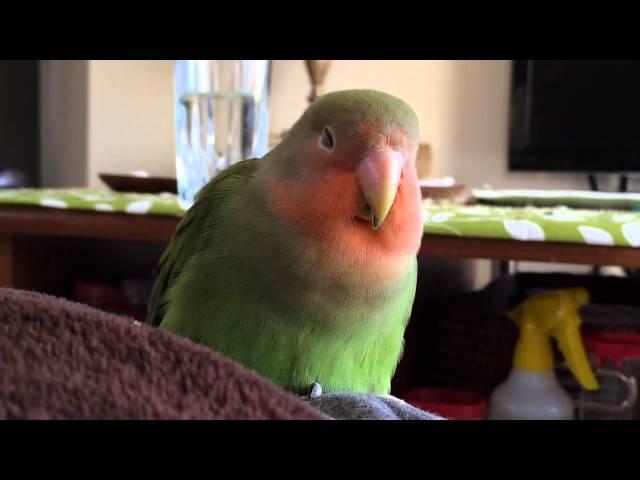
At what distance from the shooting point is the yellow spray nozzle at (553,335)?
2.89 ft

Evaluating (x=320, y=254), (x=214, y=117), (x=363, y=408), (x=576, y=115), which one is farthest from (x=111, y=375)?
(x=576, y=115)

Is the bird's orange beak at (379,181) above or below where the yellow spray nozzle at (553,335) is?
above

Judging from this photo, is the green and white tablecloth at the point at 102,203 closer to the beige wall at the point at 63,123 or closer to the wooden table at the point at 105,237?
the wooden table at the point at 105,237

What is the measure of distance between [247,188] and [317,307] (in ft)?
0.48

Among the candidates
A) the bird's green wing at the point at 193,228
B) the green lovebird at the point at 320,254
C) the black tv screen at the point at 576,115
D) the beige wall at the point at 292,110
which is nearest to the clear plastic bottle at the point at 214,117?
the bird's green wing at the point at 193,228

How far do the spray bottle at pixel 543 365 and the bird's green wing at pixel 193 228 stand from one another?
497 millimetres

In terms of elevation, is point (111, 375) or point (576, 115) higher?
point (576, 115)

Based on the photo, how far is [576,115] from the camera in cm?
148

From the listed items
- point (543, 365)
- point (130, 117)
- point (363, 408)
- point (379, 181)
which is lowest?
point (543, 365)

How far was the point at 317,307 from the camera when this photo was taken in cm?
51

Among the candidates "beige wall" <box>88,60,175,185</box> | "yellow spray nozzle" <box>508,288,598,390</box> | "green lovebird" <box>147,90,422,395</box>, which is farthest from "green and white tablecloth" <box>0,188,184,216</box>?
"beige wall" <box>88,60,175,185</box>

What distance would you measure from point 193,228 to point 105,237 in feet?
0.99

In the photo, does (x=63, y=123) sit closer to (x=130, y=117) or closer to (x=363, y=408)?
(x=130, y=117)
